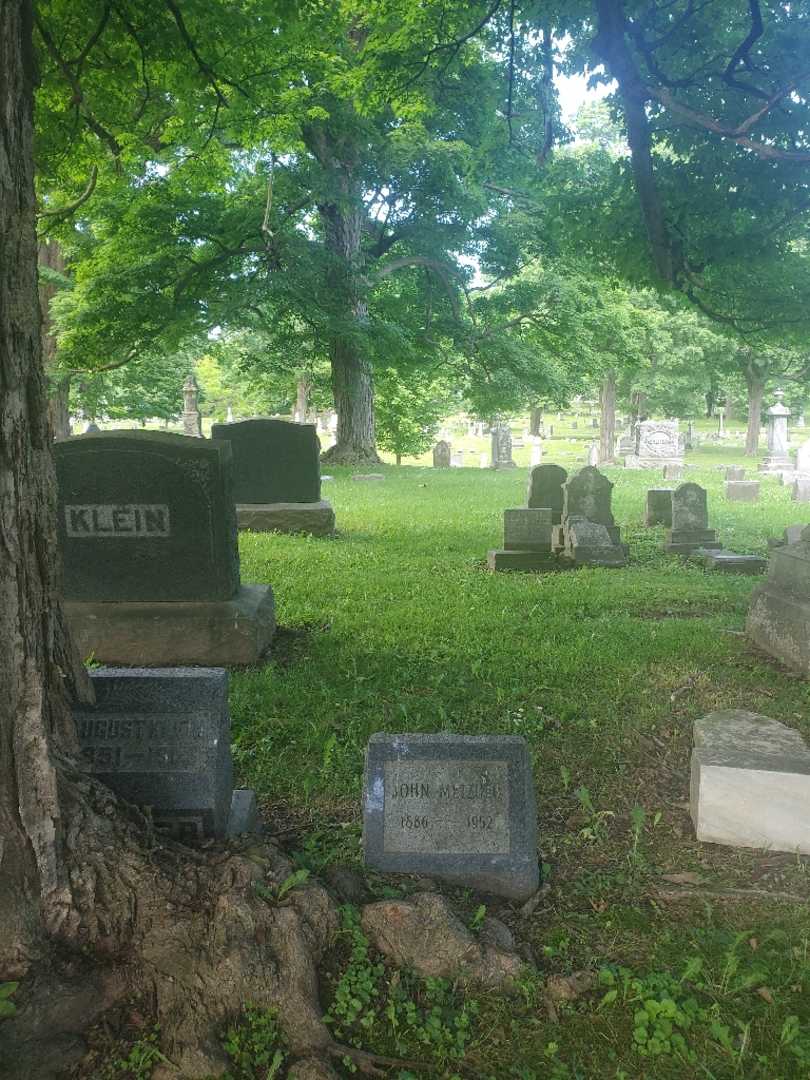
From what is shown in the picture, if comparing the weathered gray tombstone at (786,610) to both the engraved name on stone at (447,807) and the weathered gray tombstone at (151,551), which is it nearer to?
the engraved name on stone at (447,807)

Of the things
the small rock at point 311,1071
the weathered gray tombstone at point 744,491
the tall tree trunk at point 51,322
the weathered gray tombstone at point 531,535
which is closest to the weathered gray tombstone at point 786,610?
the weathered gray tombstone at point 531,535

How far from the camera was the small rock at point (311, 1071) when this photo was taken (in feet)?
7.55

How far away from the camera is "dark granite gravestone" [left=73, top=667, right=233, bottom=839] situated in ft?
10.3

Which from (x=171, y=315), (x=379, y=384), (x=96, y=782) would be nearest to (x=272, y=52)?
(x=96, y=782)

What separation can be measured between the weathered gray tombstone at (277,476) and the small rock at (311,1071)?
9.39m

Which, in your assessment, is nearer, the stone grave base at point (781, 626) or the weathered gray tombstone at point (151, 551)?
the stone grave base at point (781, 626)

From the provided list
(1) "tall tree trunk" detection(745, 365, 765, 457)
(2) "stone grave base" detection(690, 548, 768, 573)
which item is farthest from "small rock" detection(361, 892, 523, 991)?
(1) "tall tree trunk" detection(745, 365, 765, 457)

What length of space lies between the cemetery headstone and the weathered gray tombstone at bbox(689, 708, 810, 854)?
300 inches

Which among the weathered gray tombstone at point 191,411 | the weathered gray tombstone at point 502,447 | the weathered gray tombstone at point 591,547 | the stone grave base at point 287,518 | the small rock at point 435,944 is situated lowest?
the small rock at point 435,944

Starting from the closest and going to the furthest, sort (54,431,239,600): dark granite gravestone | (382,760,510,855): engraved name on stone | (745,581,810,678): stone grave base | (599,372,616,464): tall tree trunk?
(382,760,510,855): engraved name on stone → (745,581,810,678): stone grave base → (54,431,239,600): dark granite gravestone → (599,372,616,464): tall tree trunk

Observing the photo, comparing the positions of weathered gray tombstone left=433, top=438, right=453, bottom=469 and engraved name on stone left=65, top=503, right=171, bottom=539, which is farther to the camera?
weathered gray tombstone left=433, top=438, right=453, bottom=469

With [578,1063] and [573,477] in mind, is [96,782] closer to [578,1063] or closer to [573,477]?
[578,1063]

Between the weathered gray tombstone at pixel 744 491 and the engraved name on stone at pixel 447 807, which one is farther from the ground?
the weathered gray tombstone at pixel 744 491

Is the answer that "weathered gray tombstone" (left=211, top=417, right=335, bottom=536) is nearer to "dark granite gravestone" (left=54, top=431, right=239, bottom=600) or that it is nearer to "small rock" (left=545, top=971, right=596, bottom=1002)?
"dark granite gravestone" (left=54, top=431, right=239, bottom=600)
